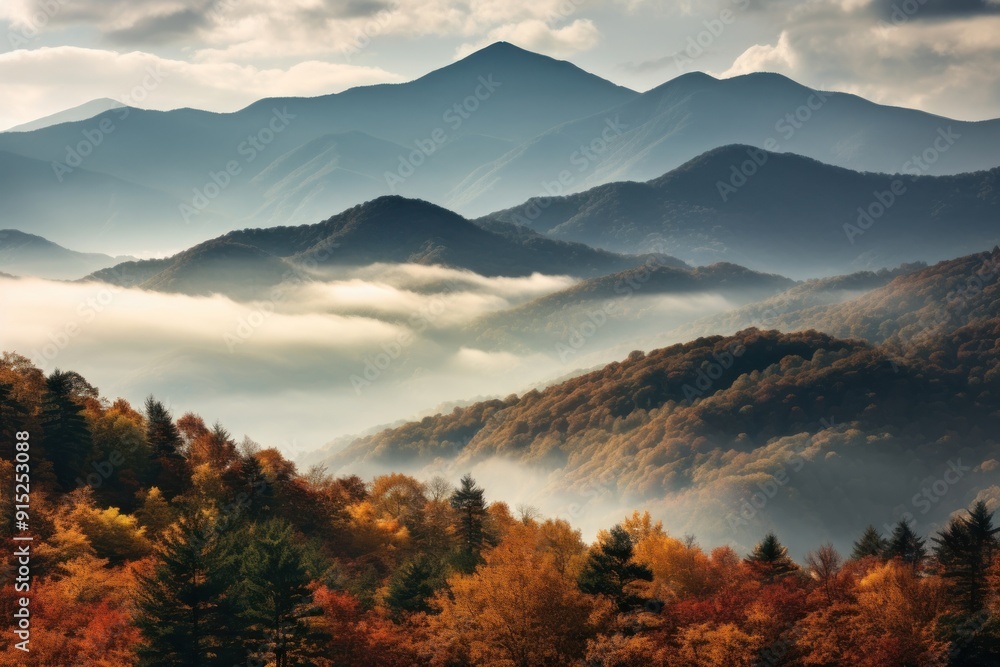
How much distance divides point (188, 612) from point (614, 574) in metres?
33.8

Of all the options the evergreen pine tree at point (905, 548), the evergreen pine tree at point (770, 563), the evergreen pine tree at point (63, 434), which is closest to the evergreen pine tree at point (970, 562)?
the evergreen pine tree at point (770, 563)

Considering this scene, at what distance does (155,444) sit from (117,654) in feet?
160

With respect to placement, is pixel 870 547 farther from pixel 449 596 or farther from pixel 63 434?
pixel 63 434

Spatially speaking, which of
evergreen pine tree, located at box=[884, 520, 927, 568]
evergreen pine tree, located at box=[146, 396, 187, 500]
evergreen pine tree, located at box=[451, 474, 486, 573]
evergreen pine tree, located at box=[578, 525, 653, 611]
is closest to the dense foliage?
evergreen pine tree, located at box=[578, 525, 653, 611]

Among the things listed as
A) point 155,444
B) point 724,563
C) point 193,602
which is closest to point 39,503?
point 155,444

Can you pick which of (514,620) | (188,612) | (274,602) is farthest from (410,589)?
(188,612)

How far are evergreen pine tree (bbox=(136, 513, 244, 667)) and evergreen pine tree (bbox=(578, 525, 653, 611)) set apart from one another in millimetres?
28599

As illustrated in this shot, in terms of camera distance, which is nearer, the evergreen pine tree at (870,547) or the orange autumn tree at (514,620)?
the orange autumn tree at (514,620)

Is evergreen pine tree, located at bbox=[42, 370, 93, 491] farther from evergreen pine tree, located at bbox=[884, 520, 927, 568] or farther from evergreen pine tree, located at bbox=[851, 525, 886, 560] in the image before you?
evergreen pine tree, located at bbox=[851, 525, 886, 560]

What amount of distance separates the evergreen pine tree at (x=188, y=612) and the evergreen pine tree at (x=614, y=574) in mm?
28599

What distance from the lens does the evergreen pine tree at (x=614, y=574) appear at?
260 feet

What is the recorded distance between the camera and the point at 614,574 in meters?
80.0

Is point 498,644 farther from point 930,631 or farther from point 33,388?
point 33,388

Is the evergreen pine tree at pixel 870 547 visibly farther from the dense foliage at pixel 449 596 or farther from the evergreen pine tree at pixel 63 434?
the evergreen pine tree at pixel 63 434
